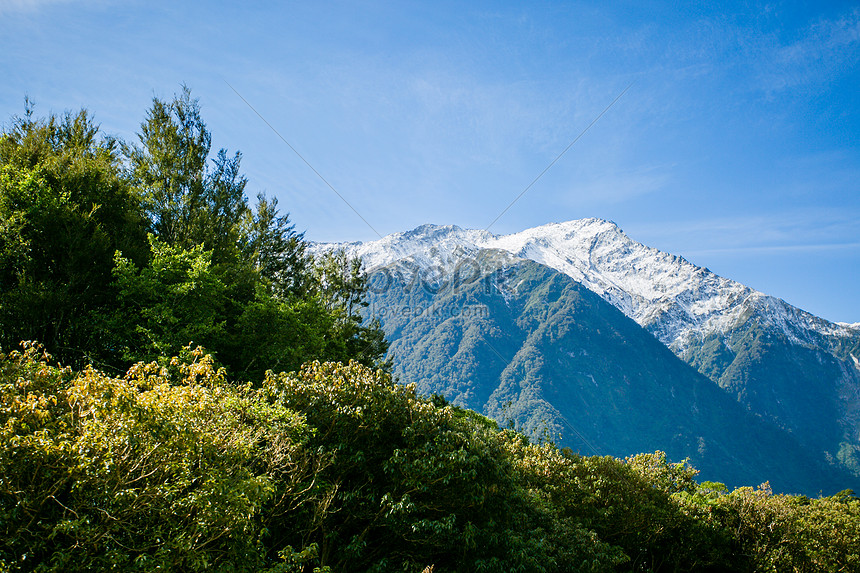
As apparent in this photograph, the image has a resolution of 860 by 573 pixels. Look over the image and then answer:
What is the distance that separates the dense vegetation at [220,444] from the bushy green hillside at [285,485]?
6cm

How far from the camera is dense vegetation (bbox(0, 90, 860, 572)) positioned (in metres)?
8.03

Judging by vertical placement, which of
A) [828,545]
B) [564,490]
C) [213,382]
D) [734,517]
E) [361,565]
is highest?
[828,545]

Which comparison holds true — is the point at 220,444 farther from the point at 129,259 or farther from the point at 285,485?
the point at 129,259

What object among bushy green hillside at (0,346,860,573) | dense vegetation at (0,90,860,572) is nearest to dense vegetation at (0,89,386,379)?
dense vegetation at (0,90,860,572)

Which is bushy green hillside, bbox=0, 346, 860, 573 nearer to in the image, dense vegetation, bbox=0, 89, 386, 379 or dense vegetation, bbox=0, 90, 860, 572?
dense vegetation, bbox=0, 90, 860, 572

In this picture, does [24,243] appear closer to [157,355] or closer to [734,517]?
[157,355]

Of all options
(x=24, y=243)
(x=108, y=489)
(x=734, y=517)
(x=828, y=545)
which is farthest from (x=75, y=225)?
(x=828, y=545)

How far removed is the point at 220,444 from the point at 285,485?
9.95 ft

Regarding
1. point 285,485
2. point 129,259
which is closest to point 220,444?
point 285,485

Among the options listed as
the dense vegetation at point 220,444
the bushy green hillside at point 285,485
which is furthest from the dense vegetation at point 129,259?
the bushy green hillside at point 285,485

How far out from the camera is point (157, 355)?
19.2 meters

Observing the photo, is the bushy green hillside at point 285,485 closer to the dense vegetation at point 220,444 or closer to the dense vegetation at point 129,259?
the dense vegetation at point 220,444

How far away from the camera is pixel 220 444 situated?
9.75 meters

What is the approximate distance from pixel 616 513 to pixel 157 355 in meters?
23.7
